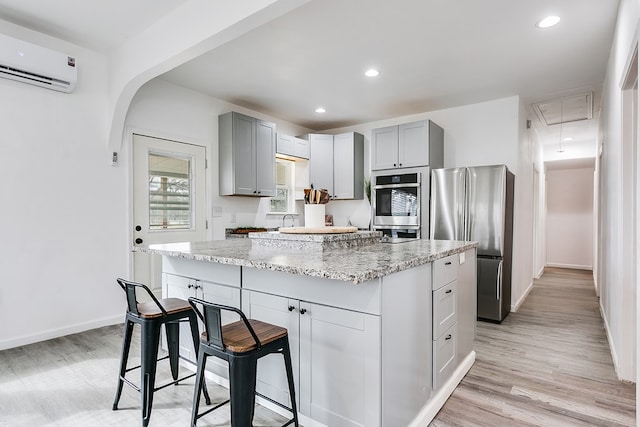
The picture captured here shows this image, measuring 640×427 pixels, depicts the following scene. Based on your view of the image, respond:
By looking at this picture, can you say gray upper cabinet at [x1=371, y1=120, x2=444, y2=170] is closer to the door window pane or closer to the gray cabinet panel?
the gray cabinet panel

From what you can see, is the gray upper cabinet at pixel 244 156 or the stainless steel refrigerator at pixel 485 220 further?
the gray upper cabinet at pixel 244 156

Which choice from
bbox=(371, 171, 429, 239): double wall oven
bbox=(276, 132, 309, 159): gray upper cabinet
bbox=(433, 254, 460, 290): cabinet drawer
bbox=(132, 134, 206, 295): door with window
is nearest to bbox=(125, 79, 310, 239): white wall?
bbox=(132, 134, 206, 295): door with window

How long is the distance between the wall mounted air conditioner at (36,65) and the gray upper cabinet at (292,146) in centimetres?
247

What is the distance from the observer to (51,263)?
10.2 feet

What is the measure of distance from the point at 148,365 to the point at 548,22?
3.45 m

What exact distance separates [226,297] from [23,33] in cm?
278

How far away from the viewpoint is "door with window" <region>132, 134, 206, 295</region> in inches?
144

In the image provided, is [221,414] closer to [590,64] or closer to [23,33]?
[23,33]

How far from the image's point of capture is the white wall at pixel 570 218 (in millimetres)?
7719

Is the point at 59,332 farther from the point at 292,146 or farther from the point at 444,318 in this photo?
the point at 292,146

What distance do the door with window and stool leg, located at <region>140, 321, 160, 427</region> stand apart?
6.61ft

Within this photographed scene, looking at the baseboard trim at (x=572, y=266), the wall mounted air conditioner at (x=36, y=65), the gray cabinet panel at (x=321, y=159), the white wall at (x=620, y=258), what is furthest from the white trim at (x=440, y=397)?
the baseboard trim at (x=572, y=266)

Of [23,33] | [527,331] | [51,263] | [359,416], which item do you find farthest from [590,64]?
[51,263]

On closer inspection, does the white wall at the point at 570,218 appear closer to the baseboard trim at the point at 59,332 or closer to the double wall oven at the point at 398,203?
the double wall oven at the point at 398,203
